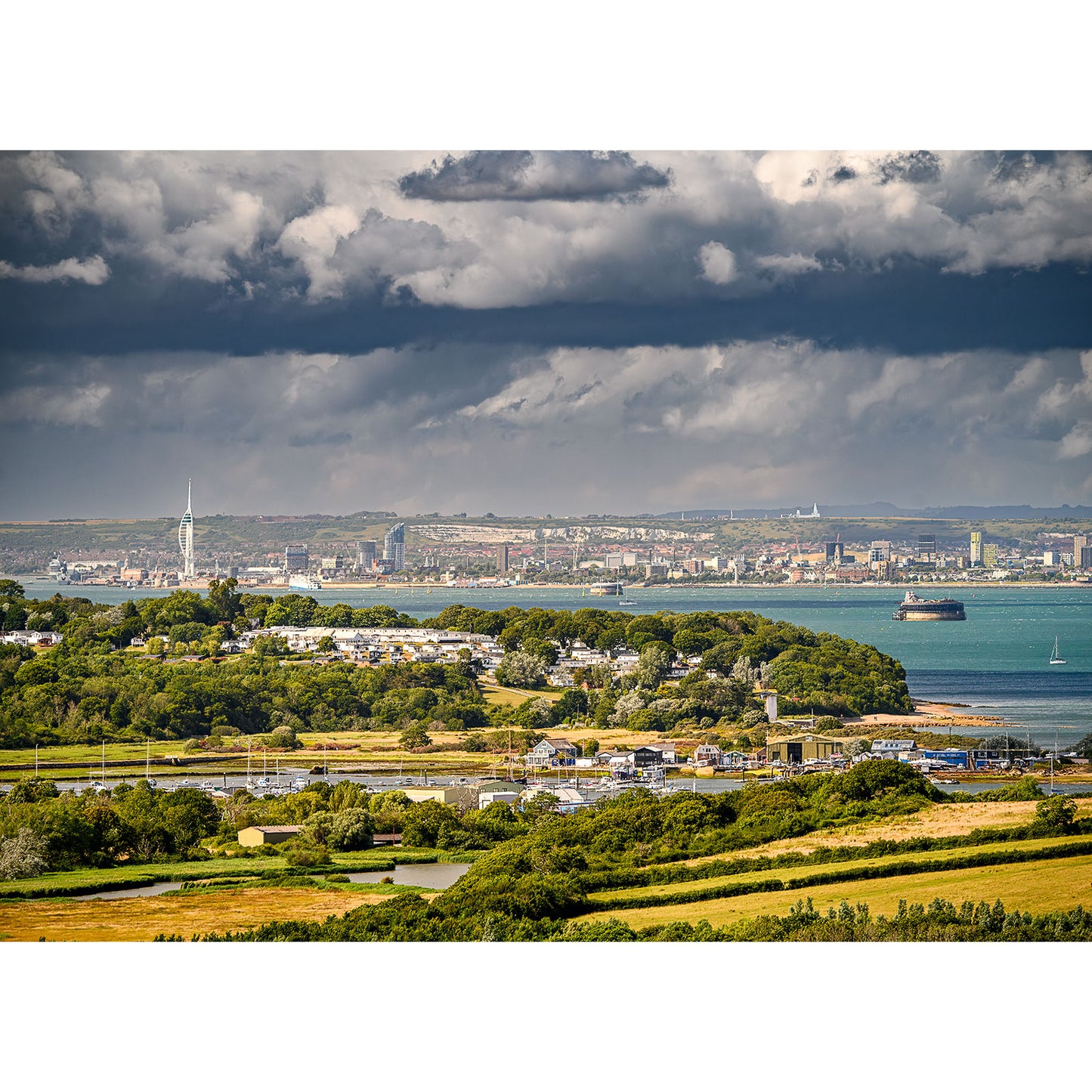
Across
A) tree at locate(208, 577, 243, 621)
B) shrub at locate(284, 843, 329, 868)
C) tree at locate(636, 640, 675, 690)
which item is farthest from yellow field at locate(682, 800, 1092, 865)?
tree at locate(208, 577, 243, 621)

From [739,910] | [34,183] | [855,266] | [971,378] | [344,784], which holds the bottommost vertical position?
[739,910]

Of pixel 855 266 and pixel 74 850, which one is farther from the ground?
pixel 855 266

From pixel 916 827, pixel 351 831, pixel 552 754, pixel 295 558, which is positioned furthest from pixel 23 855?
pixel 916 827

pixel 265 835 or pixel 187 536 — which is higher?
pixel 187 536

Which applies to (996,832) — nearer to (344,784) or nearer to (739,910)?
(739,910)

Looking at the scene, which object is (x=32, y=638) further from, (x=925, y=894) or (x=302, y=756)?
(x=925, y=894)

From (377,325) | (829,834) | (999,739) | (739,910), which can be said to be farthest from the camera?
(377,325)

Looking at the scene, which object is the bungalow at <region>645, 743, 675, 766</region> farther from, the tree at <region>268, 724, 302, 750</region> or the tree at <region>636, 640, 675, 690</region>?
the tree at <region>268, 724, 302, 750</region>
